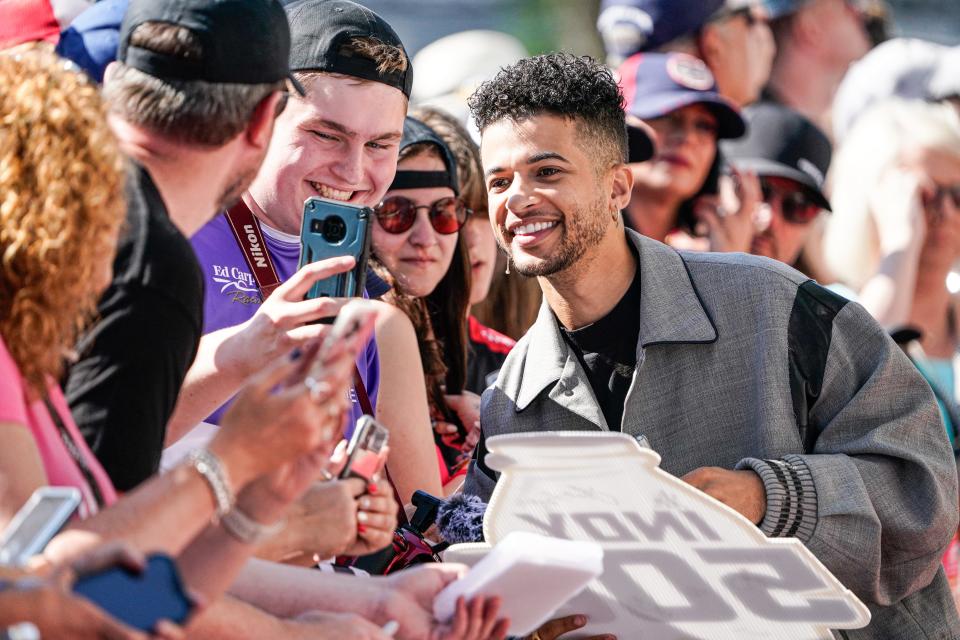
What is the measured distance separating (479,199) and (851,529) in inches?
79.4

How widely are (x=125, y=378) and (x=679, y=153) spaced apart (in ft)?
13.3

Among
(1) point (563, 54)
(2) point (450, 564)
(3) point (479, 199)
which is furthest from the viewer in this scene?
(3) point (479, 199)

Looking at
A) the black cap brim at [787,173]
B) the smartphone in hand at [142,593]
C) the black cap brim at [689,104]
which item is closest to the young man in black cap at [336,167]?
the smartphone in hand at [142,593]

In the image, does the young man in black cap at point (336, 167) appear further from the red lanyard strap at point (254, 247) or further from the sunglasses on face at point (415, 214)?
the sunglasses on face at point (415, 214)

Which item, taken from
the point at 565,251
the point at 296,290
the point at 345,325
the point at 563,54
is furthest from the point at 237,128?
the point at 563,54

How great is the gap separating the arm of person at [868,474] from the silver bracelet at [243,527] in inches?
53.6

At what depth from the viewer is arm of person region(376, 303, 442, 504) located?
345cm

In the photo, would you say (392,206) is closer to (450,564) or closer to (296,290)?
(296,290)

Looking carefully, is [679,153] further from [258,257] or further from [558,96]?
[258,257]

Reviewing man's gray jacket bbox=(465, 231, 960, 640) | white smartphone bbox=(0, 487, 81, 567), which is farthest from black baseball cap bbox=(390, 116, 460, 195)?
white smartphone bbox=(0, 487, 81, 567)

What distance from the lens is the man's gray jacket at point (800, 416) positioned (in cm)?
301

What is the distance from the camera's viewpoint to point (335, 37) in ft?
11.6

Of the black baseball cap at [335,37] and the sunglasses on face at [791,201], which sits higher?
the black baseball cap at [335,37]

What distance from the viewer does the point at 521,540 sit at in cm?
224
